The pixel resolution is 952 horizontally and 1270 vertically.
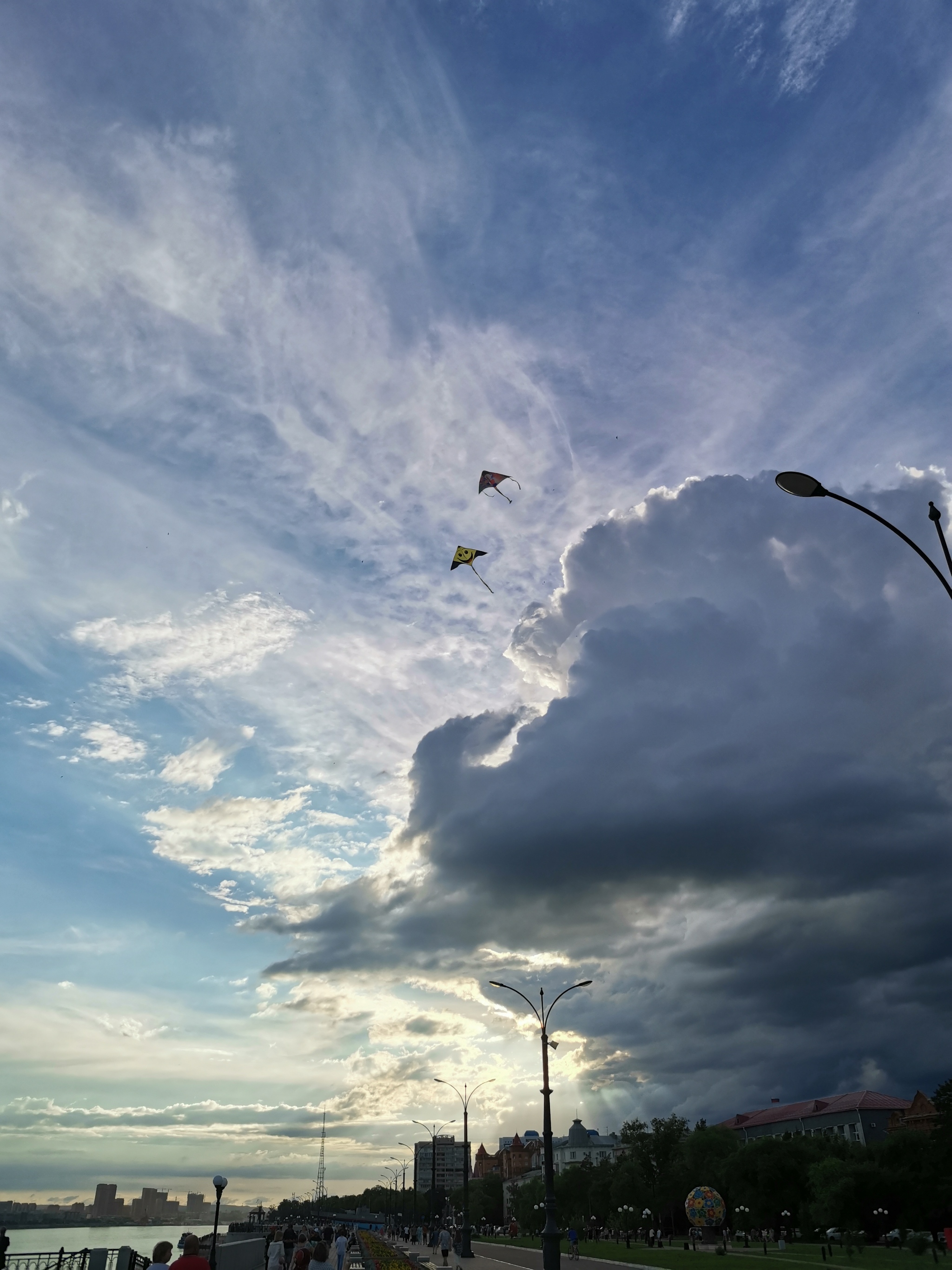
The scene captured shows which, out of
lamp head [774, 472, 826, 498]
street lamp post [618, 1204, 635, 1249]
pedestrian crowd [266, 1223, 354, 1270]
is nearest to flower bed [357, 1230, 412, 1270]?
pedestrian crowd [266, 1223, 354, 1270]

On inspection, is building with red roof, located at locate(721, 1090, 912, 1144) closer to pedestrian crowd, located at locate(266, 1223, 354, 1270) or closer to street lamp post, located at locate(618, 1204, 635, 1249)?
street lamp post, located at locate(618, 1204, 635, 1249)

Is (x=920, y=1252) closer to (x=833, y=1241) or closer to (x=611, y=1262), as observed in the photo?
(x=611, y=1262)

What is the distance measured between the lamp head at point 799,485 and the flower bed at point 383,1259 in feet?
146

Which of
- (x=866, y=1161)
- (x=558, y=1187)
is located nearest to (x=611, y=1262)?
(x=866, y=1161)

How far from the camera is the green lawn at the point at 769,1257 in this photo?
46.5m

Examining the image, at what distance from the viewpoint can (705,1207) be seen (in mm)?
64750

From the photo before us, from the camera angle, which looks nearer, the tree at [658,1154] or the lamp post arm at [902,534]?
the lamp post arm at [902,534]

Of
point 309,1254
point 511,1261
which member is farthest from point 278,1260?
point 511,1261

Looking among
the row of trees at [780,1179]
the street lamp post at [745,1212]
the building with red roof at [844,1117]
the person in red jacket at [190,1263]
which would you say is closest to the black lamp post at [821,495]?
the person in red jacket at [190,1263]

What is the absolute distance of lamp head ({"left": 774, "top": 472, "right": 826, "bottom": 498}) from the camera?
13.1 meters

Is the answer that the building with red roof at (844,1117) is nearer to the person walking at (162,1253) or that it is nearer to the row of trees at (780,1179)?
the row of trees at (780,1179)

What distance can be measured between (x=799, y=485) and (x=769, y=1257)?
61558mm

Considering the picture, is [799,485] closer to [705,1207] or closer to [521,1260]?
[521,1260]

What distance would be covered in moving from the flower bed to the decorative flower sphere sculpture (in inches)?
798
